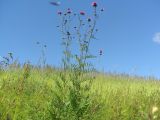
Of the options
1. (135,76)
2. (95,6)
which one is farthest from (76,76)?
(135,76)

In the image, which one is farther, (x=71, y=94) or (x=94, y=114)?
(x=94, y=114)

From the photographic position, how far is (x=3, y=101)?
5.14 meters

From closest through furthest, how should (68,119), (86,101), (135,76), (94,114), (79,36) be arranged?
(68,119)
(86,101)
(94,114)
(79,36)
(135,76)

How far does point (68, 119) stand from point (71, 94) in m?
0.49

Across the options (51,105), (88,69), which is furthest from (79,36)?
(51,105)

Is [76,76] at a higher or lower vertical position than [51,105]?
higher

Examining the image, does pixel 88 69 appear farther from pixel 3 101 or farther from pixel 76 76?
pixel 3 101

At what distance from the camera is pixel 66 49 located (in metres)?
6.14

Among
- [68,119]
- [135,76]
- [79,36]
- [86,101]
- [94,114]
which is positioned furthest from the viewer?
[135,76]

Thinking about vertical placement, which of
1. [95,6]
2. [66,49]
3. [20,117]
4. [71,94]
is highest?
[95,6]

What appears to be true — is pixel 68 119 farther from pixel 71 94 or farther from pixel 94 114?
pixel 94 114

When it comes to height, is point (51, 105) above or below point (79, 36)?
below

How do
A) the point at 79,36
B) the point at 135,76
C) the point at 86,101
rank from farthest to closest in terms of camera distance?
the point at 135,76, the point at 79,36, the point at 86,101

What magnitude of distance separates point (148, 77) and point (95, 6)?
13.0 meters
